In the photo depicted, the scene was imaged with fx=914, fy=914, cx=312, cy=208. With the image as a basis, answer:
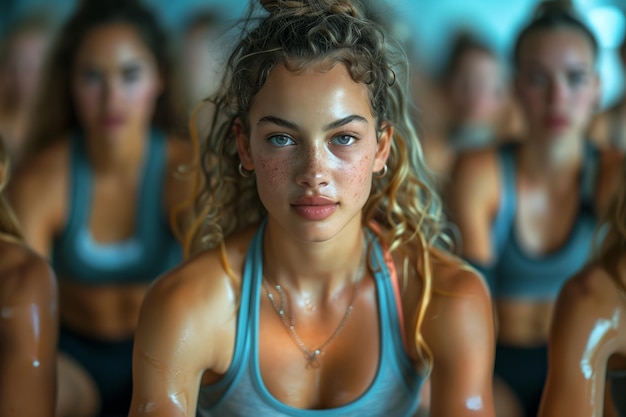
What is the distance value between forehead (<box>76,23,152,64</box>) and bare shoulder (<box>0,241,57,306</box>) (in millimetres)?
781

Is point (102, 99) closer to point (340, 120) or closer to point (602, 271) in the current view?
point (340, 120)

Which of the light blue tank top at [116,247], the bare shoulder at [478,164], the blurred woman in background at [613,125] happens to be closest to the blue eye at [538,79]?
the bare shoulder at [478,164]

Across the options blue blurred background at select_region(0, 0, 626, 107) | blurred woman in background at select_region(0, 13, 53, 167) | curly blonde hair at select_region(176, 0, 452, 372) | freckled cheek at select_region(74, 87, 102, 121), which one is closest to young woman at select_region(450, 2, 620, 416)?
curly blonde hair at select_region(176, 0, 452, 372)

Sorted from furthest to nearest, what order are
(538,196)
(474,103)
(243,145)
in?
(474,103), (538,196), (243,145)

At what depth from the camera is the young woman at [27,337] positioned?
1.12 meters

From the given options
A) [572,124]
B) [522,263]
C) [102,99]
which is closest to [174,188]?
[102,99]

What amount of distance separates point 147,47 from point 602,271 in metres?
Answer: 1.17

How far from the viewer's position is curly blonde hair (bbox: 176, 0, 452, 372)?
3.42ft

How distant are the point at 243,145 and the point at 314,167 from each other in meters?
0.13

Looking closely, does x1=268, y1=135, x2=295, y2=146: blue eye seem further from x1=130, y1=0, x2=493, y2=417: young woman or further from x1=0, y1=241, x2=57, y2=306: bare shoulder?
x1=0, y1=241, x2=57, y2=306: bare shoulder

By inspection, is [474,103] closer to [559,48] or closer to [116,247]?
[559,48]

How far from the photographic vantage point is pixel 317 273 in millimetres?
1125

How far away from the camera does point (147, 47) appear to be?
6.41 feet

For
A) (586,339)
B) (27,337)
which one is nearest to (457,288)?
(586,339)
